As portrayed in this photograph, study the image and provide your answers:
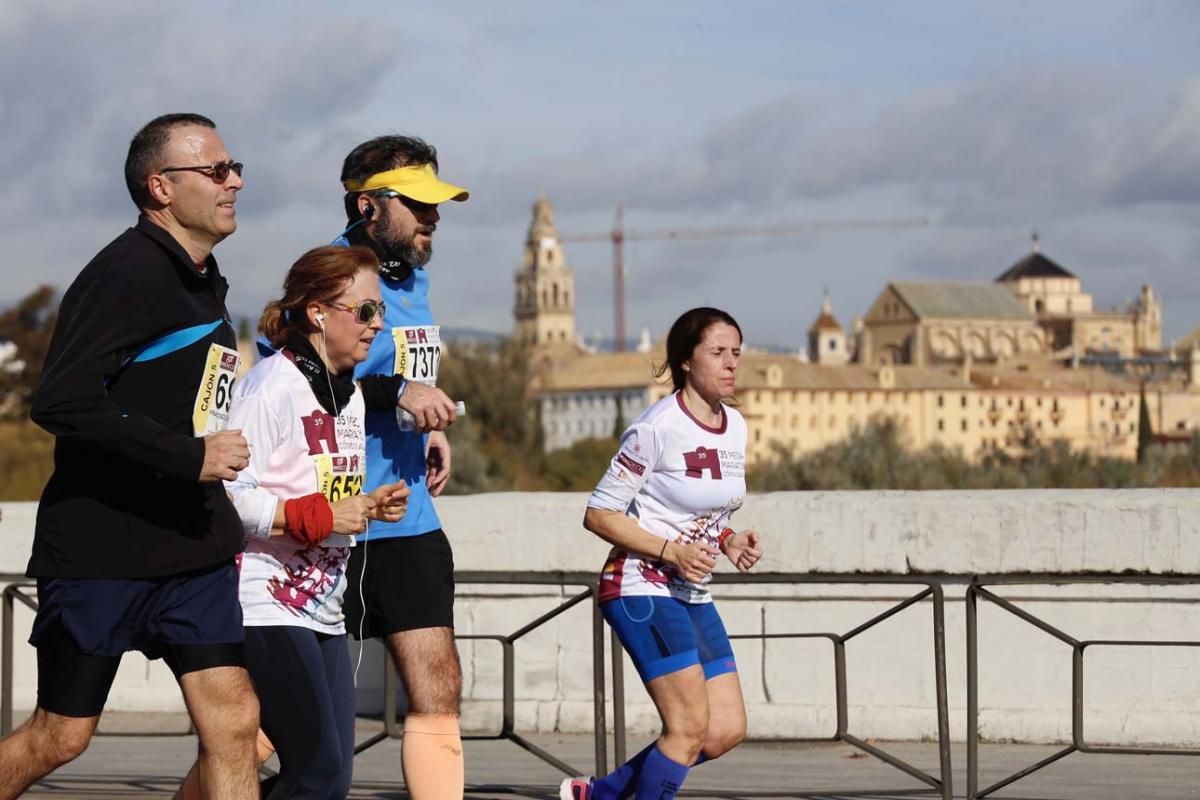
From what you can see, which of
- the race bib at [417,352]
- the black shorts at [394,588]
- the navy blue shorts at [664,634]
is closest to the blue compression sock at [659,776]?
the navy blue shorts at [664,634]

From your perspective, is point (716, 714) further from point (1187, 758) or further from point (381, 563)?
point (1187, 758)

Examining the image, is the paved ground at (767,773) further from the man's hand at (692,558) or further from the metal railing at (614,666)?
the man's hand at (692,558)

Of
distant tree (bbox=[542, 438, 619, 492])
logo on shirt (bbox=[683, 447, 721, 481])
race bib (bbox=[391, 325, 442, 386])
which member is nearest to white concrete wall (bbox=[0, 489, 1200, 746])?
logo on shirt (bbox=[683, 447, 721, 481])

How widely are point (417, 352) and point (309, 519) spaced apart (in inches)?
42.9

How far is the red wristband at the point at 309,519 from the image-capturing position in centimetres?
500

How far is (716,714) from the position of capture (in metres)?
6.06

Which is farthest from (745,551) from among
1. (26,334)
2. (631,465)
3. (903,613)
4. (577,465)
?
(577,465)

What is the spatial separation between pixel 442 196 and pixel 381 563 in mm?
1060

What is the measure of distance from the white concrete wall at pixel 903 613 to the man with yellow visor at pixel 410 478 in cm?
309

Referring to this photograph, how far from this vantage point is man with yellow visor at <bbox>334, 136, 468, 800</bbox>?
5758mm

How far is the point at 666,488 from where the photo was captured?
6.03 metres

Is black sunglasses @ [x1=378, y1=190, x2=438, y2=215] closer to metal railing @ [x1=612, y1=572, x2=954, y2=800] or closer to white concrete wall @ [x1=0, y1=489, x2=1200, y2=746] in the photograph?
metal railing @ [x1=612, y1=572, x2=954, y2=800]

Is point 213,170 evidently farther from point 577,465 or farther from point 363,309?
point 577,465

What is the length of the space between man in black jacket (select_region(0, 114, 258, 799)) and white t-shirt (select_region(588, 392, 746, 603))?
1415 millimetres
